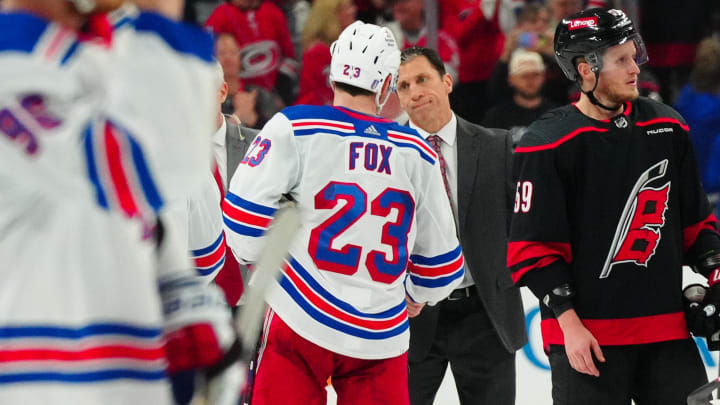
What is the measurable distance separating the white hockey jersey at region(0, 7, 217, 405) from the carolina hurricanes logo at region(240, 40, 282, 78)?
537 cm

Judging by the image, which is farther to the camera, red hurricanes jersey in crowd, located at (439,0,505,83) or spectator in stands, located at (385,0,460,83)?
A: red hurricanes jersey in crowd, located at (439,0,505,83)

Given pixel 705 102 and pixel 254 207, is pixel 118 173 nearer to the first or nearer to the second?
pixel 254 207

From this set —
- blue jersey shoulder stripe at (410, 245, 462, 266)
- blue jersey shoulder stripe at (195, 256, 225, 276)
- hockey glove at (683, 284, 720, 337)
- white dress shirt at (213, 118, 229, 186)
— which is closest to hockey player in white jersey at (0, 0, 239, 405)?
blue jersey shoulder stripe at (195, 256, 225, 276)

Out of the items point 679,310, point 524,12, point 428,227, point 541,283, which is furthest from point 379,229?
point 524,12

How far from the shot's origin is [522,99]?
6203mm

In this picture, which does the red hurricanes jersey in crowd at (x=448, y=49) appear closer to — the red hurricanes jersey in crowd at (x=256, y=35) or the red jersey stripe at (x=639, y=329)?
the red hurricanes jersey in crowd at (x=256, y=35)

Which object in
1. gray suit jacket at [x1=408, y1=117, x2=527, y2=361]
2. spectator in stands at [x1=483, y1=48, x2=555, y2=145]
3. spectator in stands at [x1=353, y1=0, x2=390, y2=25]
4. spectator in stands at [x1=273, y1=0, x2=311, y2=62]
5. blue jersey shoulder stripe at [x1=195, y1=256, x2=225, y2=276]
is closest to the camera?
blue jersey shoulder stripe at [x1=195, y1=256, x2=225, y2=276]

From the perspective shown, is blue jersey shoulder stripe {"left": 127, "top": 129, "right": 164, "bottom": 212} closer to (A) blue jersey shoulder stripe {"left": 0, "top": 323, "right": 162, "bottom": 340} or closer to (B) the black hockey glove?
(A) blue jersey shoulder stripe {"left": 0, "top": 323, "right": 162, "bottom": 340}

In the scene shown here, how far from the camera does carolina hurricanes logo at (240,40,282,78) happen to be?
6871mm

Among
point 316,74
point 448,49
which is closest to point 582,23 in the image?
point 448,49

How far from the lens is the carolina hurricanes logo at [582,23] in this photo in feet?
11.5

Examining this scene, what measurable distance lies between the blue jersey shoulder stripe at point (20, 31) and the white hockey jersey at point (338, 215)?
1.96 meters

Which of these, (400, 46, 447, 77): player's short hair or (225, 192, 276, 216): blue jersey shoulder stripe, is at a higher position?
(400, 46, 447, 77): player's short hair

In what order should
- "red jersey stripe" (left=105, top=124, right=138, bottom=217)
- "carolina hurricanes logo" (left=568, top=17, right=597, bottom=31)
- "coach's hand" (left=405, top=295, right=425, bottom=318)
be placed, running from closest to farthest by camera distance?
"red jersey stripe" (left=105, top=124, right=138, bottom=217) < "carolina hurricanes logo" (left=568, top=17, right=597, bottom=31) < "coach's hand" (left=405, top=295, right=425, bottom=318)
